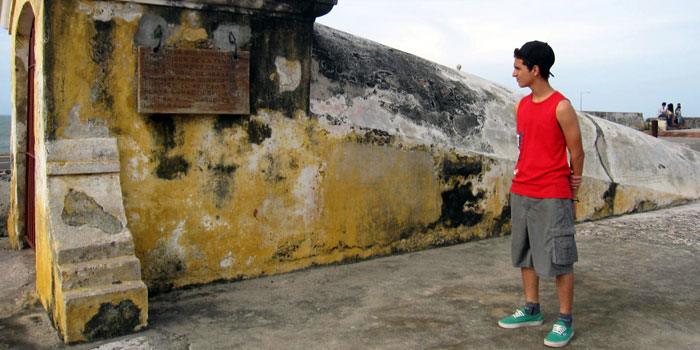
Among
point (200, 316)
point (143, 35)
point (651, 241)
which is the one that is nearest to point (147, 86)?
point (143, 35)

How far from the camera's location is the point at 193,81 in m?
4.15

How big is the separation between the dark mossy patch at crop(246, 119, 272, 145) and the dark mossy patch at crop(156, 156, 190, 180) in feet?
1.66

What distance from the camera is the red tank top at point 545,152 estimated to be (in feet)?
10.4

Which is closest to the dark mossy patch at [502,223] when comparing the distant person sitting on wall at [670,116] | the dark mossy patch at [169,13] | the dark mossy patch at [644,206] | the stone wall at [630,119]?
the dark mossy patch at [644,206]

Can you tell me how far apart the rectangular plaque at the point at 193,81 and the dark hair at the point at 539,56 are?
2016mm

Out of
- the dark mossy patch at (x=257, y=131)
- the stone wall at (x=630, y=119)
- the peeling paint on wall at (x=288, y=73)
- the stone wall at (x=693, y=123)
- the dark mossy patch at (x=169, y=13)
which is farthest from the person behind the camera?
the stone wall at (x=693, y=123)

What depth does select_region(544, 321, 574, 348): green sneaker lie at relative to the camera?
312 centimetres

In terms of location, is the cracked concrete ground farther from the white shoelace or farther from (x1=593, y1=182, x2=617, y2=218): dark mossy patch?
(x1=593, y1=182, x2=617, y2=218): dark mossy patch

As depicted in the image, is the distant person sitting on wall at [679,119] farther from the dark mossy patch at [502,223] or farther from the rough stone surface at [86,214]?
the rough stone surface at [86,214]

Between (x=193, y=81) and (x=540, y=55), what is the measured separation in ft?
7.54

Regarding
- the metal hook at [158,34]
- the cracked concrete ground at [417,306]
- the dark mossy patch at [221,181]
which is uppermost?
the metal hook at [158,34]

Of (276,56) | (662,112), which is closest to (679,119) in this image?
(662,112)

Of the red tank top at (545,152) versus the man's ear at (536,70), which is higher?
the man's ear at (536,70)

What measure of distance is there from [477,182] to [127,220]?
2.99 metres
